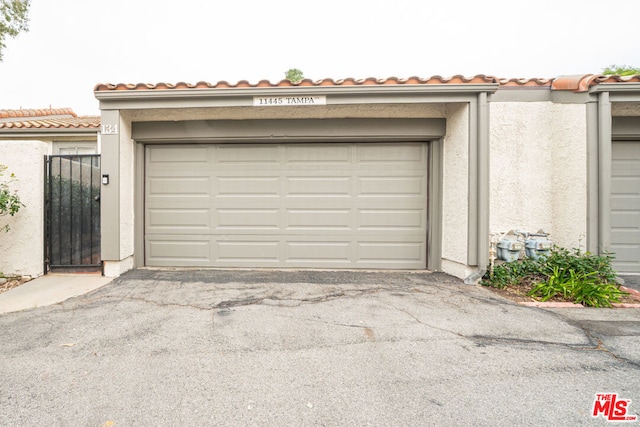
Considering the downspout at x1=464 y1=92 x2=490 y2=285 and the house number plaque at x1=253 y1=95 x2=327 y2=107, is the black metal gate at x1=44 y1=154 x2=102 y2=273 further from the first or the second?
the downspout at x1=464 y1=92 x2=490 y2=285

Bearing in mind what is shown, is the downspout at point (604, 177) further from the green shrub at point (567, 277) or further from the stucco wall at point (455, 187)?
the stucco wall at point (455, 187)

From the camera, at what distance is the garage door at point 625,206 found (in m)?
4.97

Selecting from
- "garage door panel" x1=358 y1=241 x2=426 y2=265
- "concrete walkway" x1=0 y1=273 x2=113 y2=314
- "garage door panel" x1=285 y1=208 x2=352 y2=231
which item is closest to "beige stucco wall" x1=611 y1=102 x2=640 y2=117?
"garage door panel" x1=358 y1=241 x2=426 y2=265

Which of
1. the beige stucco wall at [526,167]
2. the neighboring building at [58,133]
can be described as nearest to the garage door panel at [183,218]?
the neighboring building at [58,133]

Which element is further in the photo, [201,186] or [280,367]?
[201,186]

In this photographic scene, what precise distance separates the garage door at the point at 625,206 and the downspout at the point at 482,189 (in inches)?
103

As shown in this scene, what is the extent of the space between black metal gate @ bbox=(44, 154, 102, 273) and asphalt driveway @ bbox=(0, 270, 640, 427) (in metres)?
1.34

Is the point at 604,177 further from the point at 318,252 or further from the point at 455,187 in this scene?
the point at 318,252

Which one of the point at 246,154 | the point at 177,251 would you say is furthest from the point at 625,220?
the point at 177,251

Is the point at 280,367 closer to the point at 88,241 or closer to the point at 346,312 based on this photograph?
the point at 346,312

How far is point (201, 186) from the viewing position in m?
5.18

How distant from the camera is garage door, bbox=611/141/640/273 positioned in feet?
16.3

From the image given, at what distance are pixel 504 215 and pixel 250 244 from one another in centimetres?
424

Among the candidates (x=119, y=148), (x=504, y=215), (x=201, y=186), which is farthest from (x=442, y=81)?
(x=119, y=148)
